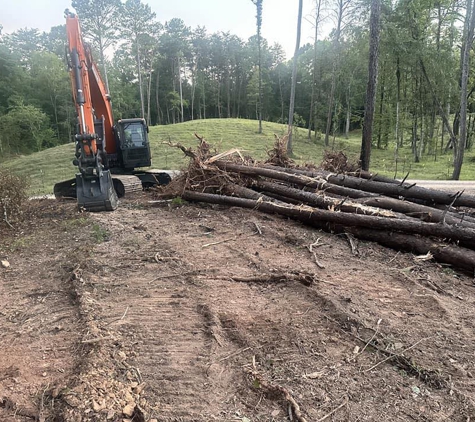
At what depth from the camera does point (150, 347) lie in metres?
3.48

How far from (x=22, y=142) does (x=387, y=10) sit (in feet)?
131

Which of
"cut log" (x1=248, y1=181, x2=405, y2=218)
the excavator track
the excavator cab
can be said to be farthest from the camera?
the excavator cab

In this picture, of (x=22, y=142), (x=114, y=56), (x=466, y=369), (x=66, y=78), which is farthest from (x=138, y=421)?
(x=114, y=56)

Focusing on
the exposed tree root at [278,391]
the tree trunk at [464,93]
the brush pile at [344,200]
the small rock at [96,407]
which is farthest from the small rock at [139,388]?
the tree trunk at [464,93]

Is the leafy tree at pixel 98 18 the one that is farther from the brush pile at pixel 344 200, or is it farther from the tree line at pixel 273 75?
the brush pile at pixel 344 200

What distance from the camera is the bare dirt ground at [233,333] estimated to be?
9.13 feet

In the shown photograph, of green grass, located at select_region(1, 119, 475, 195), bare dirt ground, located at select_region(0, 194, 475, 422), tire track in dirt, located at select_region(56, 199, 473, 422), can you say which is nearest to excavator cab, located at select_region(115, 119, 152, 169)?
green grass, located at select_region(1, 119, 475, 195)

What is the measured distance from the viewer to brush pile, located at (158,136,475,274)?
587cm

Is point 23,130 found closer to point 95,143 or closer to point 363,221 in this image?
point 95,143

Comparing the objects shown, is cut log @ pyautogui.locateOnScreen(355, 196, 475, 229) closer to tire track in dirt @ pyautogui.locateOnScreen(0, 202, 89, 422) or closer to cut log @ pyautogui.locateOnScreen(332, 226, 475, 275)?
cut log @ pyautogui.locateOnScreen(332, 226, 475, 275)

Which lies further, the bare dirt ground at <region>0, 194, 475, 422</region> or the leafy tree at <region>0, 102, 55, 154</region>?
the leafy tree at <region>0, 102, 55, 154</region>

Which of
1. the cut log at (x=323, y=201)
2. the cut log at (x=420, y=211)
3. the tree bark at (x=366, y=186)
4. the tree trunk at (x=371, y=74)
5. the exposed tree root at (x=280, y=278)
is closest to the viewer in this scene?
the exposed tree root at (x=280, y=278)

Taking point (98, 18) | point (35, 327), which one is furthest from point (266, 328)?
point (98, 18)

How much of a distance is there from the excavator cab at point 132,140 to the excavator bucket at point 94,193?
3.75m
